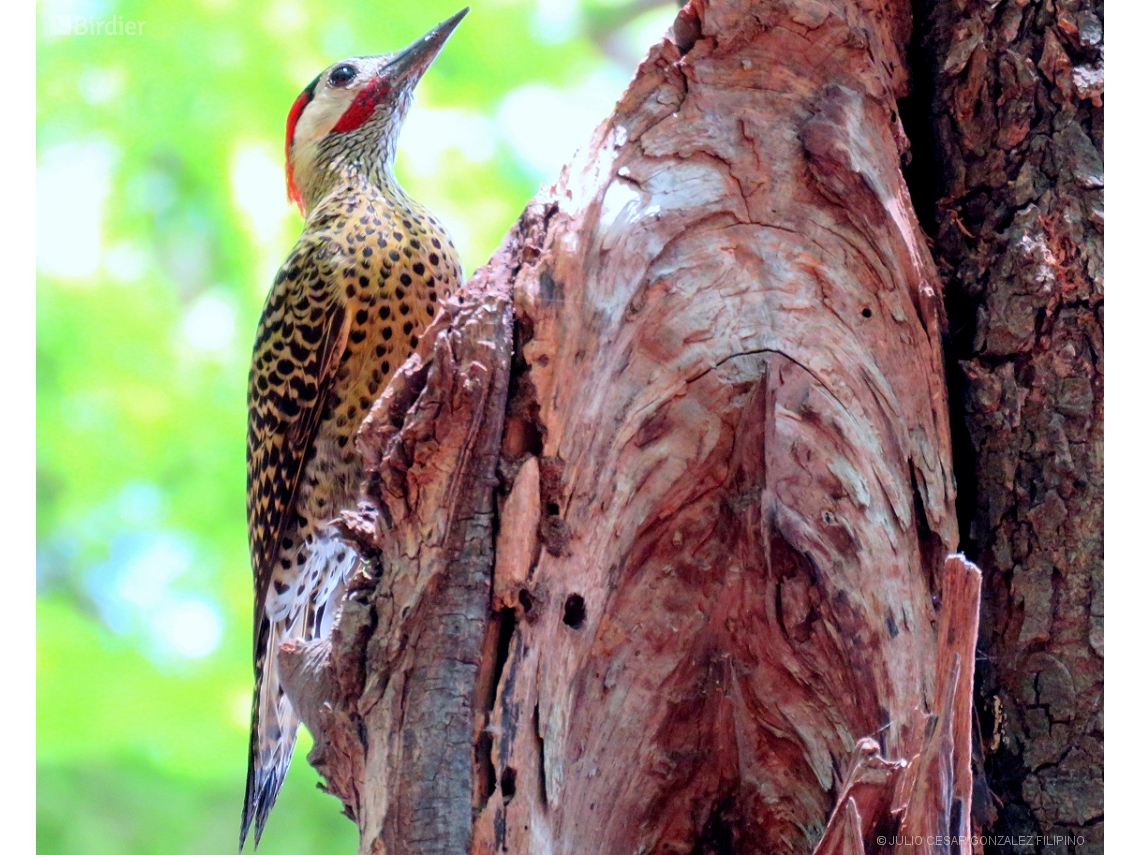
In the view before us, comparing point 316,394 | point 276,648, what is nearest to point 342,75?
point 316,394

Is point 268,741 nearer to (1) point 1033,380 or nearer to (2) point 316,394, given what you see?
(2) point 316,394

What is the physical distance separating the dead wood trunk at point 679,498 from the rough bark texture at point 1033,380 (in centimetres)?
10

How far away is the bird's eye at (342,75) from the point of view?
2878 mm

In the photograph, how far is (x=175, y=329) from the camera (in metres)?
2.97

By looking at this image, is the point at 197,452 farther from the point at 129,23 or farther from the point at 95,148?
the point at 129,23

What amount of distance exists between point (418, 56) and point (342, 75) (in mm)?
244

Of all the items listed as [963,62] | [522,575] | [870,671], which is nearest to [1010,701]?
[870,671]

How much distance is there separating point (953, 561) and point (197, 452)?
92.6 inches

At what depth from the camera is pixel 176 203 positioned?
3016mm

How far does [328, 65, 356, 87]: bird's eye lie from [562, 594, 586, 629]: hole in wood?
1.87 m

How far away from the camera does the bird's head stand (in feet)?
9.21

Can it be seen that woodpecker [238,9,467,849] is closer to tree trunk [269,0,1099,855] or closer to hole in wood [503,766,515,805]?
tree trunk [269,0,1099,855]

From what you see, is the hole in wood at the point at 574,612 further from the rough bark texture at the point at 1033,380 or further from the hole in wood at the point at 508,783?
the rough bark texture at the point at 1033,380

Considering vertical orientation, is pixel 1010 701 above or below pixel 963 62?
below
